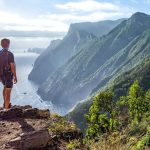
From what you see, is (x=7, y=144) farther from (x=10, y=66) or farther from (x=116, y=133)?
(x=10, y=66)

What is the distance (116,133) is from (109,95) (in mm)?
69119

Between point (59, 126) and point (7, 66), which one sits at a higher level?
point (7, 66)

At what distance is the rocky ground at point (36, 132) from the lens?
9.72 metres

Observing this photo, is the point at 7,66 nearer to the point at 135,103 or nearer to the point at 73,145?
the point at 73,145

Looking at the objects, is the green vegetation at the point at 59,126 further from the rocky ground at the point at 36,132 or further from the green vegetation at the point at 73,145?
the green vegetation at the point at 73,145

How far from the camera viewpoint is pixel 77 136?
1261cm

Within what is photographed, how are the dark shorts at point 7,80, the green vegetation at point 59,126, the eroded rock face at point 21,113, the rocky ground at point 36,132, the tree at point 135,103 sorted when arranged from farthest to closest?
the tree at point 135,103 → the dark shorts at point 7,80 → the eroded rock face at point 21,113 → the green vegetation at point 59,126 → the rocky ground at point 36,132

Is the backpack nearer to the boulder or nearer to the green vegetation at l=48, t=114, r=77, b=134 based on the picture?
the green vegetation at l=48, t=114, r=77, b=134

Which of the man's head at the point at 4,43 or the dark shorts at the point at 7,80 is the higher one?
the man's head at the point at 4,43

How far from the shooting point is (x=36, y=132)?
32.4 ft

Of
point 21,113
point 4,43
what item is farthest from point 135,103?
point 21,113

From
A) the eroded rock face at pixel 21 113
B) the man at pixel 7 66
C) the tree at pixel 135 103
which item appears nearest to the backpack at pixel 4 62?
the man at pixel 7 66

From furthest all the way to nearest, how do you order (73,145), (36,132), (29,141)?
(73,145)
(36,132)
(29,141)

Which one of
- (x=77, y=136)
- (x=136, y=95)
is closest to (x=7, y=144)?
(x=77, y=136)
